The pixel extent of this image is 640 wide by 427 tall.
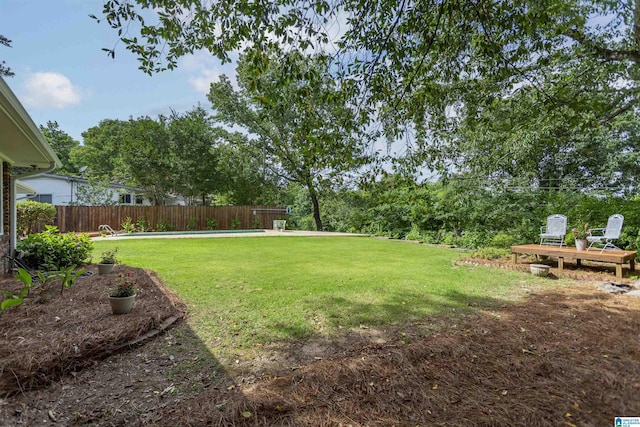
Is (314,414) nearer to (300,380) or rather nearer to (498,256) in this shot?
(300,380)

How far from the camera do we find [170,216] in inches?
736

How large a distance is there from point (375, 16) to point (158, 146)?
19.9m

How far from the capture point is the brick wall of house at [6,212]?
561 cm

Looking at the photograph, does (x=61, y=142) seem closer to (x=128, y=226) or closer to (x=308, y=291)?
(x=128, y=226)

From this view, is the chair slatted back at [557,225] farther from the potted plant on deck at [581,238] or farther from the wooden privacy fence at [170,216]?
the wooden privacy fence at [170,216]

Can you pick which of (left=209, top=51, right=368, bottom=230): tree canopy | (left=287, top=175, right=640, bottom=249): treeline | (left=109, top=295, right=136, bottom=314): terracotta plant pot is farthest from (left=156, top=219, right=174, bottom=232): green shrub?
(left=209, top=51, right=368, bottom=230): tree canopy

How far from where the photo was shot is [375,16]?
362 cm

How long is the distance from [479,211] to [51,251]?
12.3 m

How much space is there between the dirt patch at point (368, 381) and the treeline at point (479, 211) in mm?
1861

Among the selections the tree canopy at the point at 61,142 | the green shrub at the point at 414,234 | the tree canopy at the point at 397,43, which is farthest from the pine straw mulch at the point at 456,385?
the tree canopy at the point at 61,142

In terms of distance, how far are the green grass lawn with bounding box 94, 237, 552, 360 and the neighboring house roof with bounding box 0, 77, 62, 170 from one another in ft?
8.98

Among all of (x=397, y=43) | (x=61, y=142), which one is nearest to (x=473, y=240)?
(x=397, y=43)

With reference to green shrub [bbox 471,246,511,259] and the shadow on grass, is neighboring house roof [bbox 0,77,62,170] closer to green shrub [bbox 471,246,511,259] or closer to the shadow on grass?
the shadow on grass

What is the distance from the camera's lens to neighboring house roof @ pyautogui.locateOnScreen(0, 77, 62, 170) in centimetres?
299
